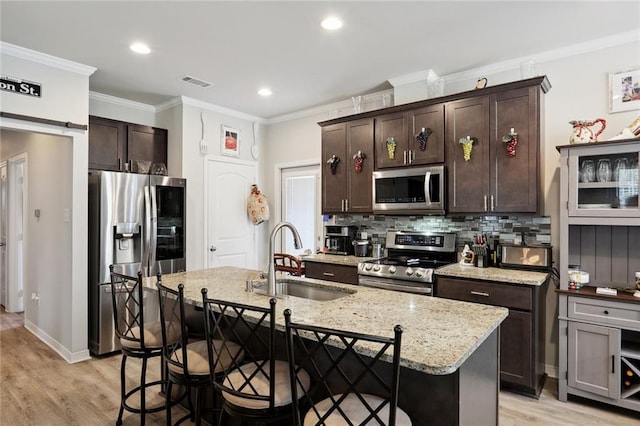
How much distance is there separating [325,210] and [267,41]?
6.48 ft

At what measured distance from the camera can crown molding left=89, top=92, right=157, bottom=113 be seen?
4.25 metres

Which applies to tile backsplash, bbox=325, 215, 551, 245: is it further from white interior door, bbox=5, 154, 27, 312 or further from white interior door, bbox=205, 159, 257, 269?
white interior door, bbox=5, 154, 27, 312

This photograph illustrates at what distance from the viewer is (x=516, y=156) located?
3.01 meters

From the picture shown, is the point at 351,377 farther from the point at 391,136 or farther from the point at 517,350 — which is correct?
the point at 391,136

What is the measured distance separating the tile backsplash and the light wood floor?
1231mm

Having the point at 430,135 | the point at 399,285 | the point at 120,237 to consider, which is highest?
the point at 430,135

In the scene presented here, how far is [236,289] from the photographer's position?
2.30m

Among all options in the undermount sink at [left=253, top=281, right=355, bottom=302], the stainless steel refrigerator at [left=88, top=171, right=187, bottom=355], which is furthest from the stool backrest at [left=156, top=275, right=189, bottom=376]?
the stainless steel refrigerator at [left=88, top=171, right=187, bottom=355]

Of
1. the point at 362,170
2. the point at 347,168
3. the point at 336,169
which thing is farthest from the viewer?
the point at 336,169

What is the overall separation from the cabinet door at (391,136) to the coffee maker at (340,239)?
899 mm

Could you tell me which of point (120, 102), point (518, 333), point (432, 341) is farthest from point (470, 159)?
point (120, 102)

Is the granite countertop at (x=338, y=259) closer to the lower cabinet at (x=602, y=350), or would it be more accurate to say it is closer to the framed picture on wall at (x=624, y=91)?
the lower cabinet at (x=602, y=350)

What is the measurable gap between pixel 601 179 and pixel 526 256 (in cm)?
78

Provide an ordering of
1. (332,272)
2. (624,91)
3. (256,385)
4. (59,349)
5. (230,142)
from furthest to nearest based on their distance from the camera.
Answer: (230,142) → (332,272) → (59,349) → (624,91) → (256,385)
